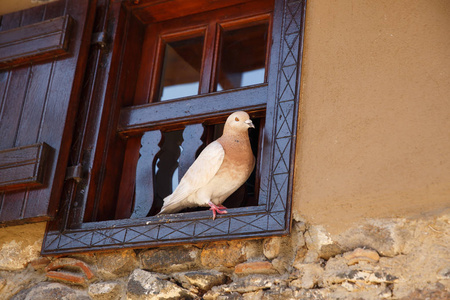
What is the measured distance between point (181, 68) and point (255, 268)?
61.7 inches

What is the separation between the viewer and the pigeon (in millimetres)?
2811

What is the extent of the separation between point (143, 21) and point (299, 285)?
189 cm

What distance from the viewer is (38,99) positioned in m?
3.27

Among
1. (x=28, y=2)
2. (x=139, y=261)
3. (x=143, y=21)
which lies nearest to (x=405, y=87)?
(x=139, y=261)

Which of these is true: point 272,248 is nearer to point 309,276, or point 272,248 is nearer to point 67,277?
point 309,276

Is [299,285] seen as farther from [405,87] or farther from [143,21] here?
[143,21]

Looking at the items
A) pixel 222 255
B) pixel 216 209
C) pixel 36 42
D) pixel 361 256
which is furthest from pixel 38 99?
pixel 361 256

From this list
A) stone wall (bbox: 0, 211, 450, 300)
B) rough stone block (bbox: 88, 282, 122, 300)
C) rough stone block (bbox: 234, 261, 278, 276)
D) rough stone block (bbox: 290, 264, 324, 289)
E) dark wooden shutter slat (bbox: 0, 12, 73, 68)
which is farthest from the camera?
dark wooden shutter slat (bbox: 0, 12, 73, 68)

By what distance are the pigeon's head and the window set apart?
9 cm

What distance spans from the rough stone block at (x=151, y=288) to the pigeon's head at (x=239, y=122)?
0.75 meters

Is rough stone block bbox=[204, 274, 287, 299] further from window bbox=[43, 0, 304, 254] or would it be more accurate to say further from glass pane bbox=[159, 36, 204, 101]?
glass pane bbox=[159, 36, 204, 101]

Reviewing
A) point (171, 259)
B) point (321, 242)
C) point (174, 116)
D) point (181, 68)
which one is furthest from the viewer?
point (181, 68)

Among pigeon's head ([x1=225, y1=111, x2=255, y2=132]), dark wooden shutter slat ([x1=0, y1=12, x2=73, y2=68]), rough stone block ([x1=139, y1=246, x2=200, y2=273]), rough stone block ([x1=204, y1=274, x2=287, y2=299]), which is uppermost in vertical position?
dark wooden shutter slat ([x1=0, y1=12, x2=73, y2=68])

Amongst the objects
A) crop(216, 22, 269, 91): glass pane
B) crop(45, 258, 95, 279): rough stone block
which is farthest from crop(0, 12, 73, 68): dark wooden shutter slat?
crop(45, 258, 95, 279): rough stone block
